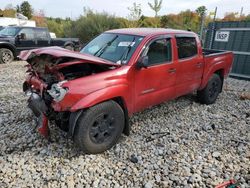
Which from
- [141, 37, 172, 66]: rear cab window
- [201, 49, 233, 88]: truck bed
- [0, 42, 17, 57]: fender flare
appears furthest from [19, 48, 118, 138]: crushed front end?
[0, 42, 17, 57]: fender flare

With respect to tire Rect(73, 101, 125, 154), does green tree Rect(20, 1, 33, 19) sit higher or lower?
higher

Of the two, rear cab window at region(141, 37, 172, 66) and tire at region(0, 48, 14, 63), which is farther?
tire at region(0, 48, 14, 63)

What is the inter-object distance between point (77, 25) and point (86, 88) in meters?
15.1

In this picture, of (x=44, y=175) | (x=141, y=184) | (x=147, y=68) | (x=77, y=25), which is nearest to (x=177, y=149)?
(x=141, y=184)

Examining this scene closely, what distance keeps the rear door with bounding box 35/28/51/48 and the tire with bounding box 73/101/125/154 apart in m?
9.26

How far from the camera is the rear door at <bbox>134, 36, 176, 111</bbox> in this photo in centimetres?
369

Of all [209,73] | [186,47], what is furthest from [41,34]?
[209,73]

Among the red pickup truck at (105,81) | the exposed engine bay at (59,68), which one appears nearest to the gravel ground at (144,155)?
the red pickup truck at (105,81)

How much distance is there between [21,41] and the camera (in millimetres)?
10531

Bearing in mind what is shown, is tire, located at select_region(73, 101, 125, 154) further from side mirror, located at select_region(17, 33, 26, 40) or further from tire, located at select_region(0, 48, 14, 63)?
side mirror, located at select_region(17, 33, 26, 40)

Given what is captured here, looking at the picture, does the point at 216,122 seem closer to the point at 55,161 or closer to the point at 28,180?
the point at 55,161

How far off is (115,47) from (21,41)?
27.0ft

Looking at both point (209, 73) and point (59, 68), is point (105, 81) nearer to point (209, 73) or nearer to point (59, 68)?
point (59, 68)

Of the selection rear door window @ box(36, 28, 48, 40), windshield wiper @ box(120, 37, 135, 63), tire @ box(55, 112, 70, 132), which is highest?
windshield wiper @ box(120, 37, 135, 63)
